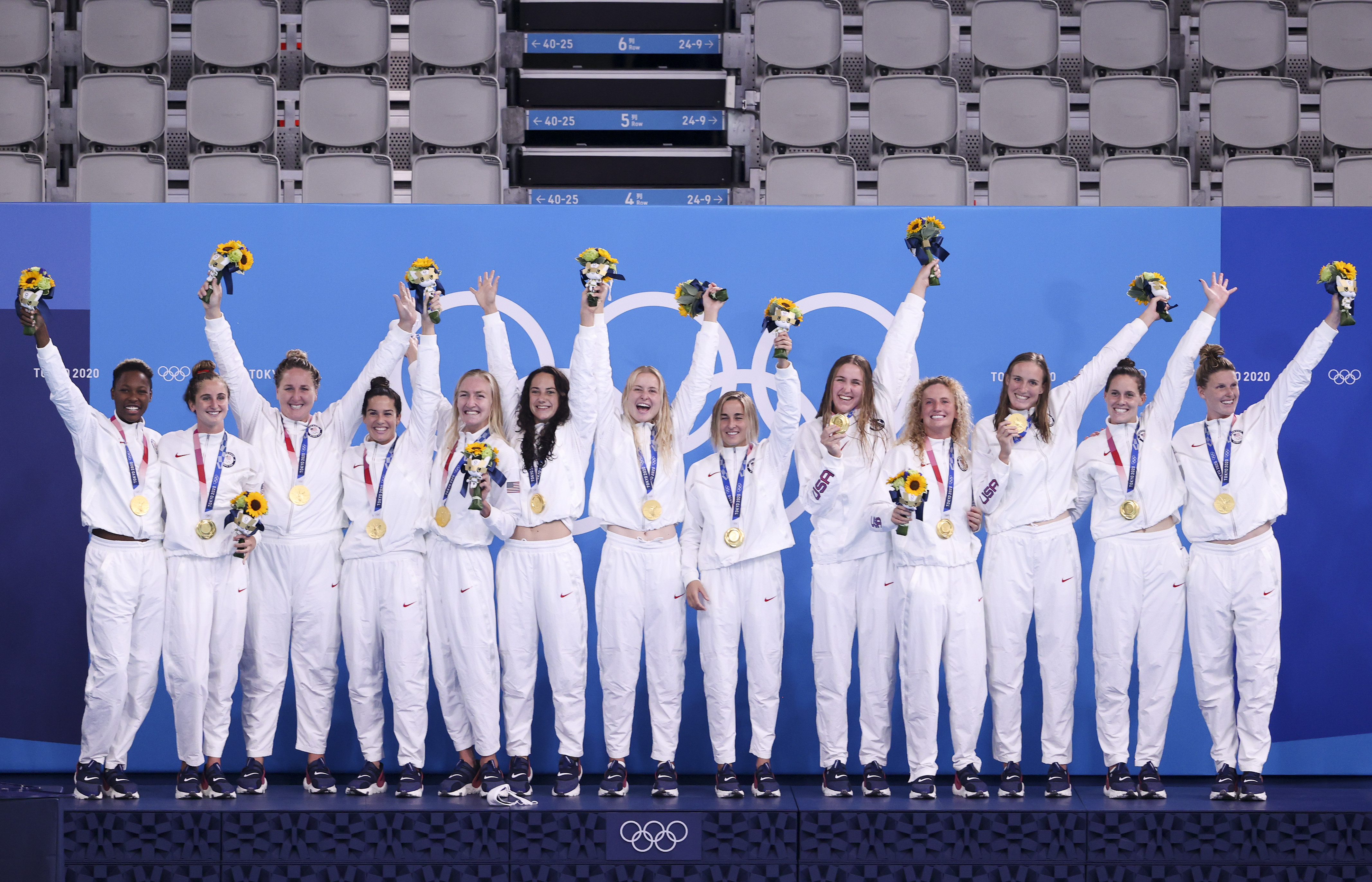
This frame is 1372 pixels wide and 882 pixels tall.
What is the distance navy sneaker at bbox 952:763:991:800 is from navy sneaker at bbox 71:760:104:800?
153 inches

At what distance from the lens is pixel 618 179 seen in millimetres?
8664

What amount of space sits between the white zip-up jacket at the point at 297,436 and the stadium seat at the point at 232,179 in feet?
8.40

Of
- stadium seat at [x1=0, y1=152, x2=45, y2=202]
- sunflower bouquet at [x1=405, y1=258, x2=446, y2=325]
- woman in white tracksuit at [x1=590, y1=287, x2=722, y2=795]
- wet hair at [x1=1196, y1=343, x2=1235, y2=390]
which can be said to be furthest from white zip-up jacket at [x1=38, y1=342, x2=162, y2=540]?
wet hair at [x1=1196, y1=343, x2=1235, y2=390]

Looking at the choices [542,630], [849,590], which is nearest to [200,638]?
[542,630]

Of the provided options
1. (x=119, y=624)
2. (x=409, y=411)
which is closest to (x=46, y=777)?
(x=119, y=624)

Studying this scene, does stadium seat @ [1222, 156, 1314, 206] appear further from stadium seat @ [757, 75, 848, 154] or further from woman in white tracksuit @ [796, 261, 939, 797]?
woman in white tracksuit @ [796, 261, 939, 797]

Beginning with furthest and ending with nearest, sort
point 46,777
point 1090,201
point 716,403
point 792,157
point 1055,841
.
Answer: point 1090,201, point 792,157, point 46,777, point 716,403, point 1055,841

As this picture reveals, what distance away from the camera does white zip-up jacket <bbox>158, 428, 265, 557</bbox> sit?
5.48 meters

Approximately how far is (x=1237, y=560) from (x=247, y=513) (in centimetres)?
447

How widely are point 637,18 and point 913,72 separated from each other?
2.07 metres

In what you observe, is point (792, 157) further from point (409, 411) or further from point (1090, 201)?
point (409, 411)

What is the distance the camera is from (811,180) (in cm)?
828

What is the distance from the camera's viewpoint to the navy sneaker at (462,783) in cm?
562

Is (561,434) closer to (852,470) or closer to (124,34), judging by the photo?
(852,470)
